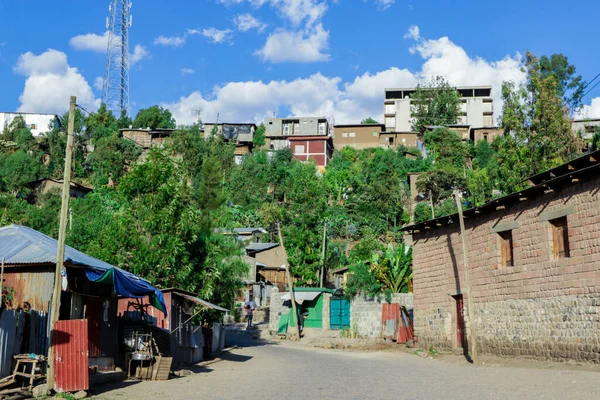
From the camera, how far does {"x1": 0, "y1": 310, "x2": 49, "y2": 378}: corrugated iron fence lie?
12.5 m

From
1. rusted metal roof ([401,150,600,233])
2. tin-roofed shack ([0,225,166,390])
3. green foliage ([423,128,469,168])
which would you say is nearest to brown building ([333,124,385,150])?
green foliage ([423,128,469,168])

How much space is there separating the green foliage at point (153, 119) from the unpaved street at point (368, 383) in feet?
187

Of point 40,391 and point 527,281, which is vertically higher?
point 527,281

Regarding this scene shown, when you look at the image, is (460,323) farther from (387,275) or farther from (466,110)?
(466,110)

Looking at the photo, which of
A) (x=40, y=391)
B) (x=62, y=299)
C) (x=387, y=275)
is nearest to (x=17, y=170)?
(x=387, y=275)

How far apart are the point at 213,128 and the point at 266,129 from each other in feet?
27.0

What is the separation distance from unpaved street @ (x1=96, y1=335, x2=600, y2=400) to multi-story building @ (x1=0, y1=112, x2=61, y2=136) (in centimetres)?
5632

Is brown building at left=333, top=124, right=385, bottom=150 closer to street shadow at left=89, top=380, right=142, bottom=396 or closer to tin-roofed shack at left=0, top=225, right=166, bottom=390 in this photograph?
tin-roofed shack at left=0, top=225, right=166, bottom=390

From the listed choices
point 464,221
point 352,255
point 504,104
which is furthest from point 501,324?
point 352,255

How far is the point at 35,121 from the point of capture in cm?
7269

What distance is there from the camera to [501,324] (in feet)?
72.9

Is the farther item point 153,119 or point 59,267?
point 153,119

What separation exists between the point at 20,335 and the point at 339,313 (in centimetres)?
2628

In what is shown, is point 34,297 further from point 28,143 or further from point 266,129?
point 266,129
